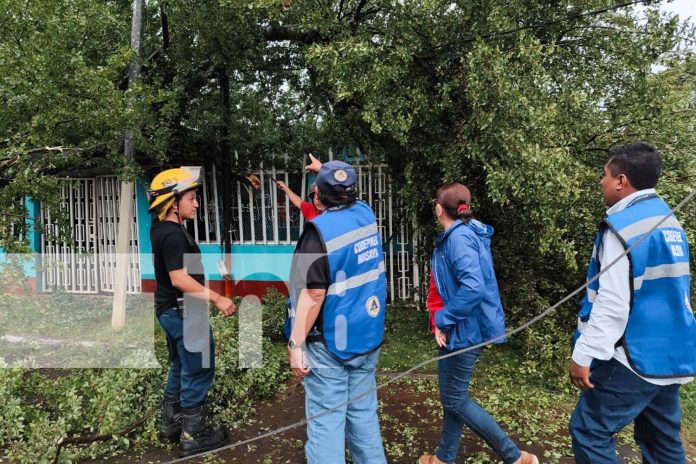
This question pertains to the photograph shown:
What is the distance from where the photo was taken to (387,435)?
3314mm

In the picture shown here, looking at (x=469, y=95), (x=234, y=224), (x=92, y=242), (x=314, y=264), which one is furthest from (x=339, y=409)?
(x=92, y=242)

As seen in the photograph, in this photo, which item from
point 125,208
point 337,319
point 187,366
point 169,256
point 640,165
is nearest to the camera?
point 640,165

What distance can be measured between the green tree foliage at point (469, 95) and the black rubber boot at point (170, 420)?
2092 millimetres

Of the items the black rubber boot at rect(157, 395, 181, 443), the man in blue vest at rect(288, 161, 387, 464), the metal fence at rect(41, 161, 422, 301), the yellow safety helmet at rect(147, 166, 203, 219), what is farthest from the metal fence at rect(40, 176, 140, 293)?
the man in blue vest at rect(288, 161, 387, 464)

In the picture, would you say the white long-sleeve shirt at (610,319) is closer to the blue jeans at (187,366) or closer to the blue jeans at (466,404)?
the blue jeans at (466,404)

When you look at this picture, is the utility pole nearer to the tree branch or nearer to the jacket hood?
the tree branch

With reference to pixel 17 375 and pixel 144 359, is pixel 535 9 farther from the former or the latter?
pixel 17 375

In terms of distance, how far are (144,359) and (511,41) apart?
12.5 ft

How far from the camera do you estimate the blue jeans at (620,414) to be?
205 centimetres

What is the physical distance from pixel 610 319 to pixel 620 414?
43 centimetres

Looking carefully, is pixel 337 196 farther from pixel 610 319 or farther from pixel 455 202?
pixel 610 319

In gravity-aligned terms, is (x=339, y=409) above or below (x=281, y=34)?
below

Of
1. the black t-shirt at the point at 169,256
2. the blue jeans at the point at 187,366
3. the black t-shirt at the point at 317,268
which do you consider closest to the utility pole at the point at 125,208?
the black t-shirt at the point at 169,256

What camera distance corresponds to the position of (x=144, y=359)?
12.1 ft
